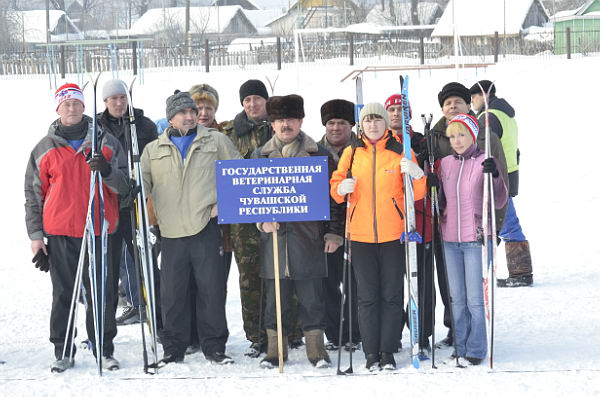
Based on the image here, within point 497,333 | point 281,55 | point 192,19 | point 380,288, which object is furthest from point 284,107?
point 192,19

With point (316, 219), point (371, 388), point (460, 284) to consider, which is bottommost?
point (371, 388)

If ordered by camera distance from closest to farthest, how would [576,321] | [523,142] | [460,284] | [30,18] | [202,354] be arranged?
[460,284]
[202,354]
[576,321]
[523,142]
[30,18]

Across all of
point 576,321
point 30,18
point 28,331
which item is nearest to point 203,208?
point 28,331

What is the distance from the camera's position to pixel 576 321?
6664 mm

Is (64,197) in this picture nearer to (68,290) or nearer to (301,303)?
(68,290)

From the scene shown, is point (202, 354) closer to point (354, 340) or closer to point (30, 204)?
point (354, 340)

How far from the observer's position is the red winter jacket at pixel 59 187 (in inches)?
221

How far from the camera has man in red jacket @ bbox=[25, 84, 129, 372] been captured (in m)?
5.62

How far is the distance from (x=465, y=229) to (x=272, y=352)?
4.59 ft

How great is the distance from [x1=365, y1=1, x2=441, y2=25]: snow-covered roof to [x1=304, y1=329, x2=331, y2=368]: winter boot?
49.0 m

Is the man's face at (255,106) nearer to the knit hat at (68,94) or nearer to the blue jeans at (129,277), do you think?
the knit hat at (68,94)

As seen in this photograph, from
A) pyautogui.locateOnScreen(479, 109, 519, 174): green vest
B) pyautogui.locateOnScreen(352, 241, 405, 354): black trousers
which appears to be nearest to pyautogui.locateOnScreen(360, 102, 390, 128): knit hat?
pyautogui.locateOnScreen(352, 241, 405, 354): black trousers

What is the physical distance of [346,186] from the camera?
540cm

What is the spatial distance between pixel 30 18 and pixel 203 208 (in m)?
68.3
